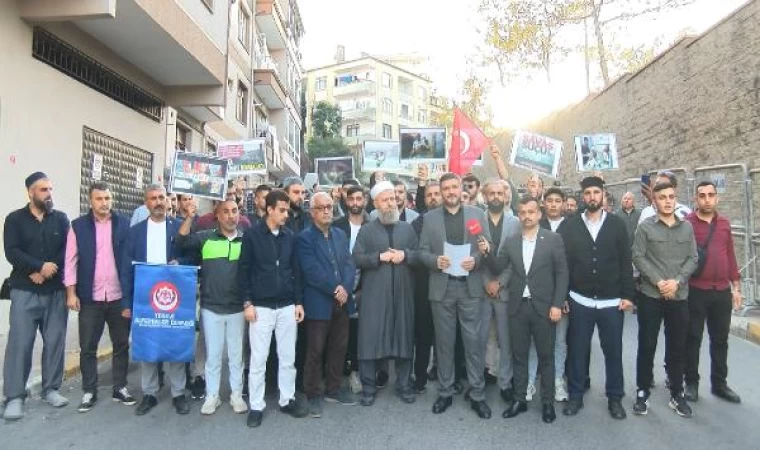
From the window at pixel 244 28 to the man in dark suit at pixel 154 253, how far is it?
14.6m

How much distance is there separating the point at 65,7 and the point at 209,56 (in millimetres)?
3714

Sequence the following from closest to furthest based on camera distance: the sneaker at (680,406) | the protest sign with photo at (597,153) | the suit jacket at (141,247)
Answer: the sneaker at (680,406) < the suit jacket at (141,247) < the protest sign with photo at (597,153)

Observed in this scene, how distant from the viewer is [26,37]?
773 cm

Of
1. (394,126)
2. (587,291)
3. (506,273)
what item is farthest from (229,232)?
(394,126)

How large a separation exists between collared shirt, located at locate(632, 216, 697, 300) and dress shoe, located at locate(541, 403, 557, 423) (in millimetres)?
1316

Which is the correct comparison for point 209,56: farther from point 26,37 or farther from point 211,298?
point 211,298

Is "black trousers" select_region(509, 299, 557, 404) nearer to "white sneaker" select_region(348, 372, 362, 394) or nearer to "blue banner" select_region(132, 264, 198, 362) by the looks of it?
"white sneaker" select_region(348, 372, 362, 394)

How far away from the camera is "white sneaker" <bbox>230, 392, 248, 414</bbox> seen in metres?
4.91

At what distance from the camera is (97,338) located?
5.17m

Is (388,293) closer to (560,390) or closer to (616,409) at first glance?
(560,390)

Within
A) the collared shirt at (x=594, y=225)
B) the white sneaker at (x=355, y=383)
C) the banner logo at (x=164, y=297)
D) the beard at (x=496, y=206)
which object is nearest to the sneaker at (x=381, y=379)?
the white sneaker at (x=355, y=383)

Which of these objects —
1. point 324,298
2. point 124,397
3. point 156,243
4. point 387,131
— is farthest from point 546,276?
point 387,131

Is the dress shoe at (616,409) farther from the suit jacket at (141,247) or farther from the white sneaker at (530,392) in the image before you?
the suit jacket at (141,247)

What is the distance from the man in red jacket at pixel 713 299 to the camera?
516 centimetres
